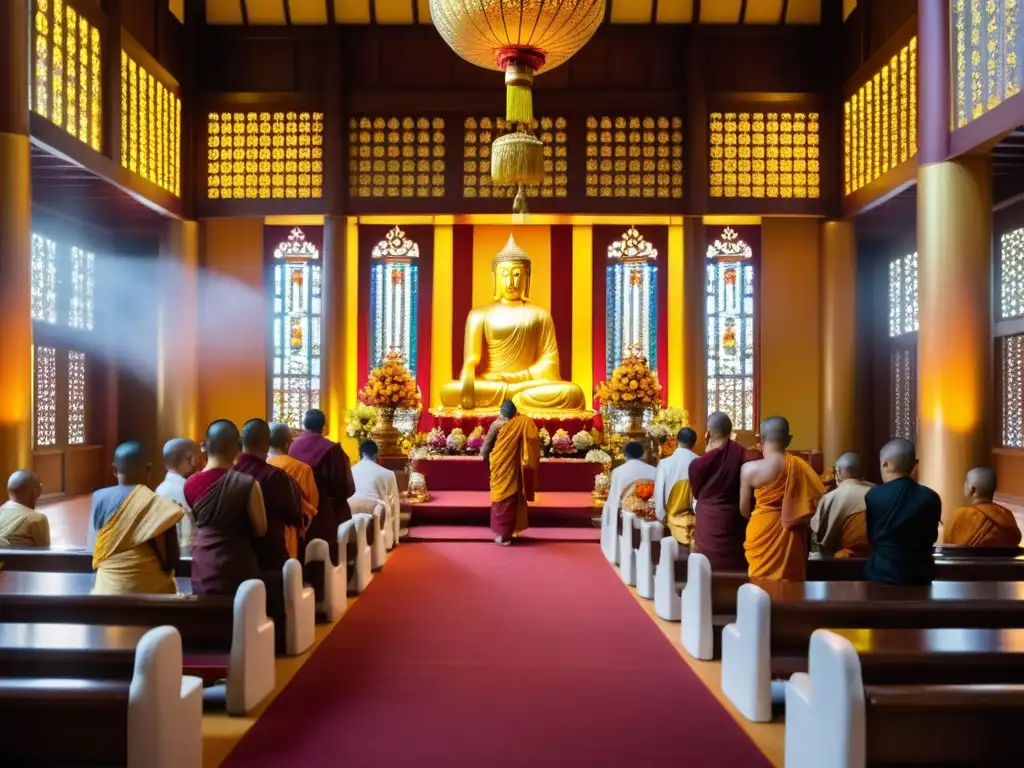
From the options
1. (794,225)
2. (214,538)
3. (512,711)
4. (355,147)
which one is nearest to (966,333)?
(794,225)

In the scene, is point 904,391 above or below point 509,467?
above

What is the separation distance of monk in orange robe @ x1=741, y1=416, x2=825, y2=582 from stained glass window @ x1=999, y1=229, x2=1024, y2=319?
6.83m

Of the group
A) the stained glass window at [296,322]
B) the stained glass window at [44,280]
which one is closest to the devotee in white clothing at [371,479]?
the stained glass window at [296,322]

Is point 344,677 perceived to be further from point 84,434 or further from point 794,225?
point 794,225

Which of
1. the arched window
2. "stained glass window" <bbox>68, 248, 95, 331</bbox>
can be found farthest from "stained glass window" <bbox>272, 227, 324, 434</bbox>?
"stained glass window" <bbox>68, 248, 95, 331</bbox>

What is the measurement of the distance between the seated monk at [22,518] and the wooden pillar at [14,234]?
262 centimetres

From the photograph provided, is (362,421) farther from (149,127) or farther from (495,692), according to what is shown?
(495,692)

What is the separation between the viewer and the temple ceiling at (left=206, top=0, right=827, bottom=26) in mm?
11633

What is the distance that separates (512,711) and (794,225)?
10.00 meters

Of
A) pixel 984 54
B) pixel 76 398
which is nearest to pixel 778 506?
pixel 984 54

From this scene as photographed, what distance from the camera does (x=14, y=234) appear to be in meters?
7.20

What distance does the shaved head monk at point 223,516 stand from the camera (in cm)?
378

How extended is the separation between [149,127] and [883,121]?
8.15 m

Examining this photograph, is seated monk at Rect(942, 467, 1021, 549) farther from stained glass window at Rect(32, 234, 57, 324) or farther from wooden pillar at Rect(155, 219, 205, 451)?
stained glass window at Rect(32, 234, 57, 324)
